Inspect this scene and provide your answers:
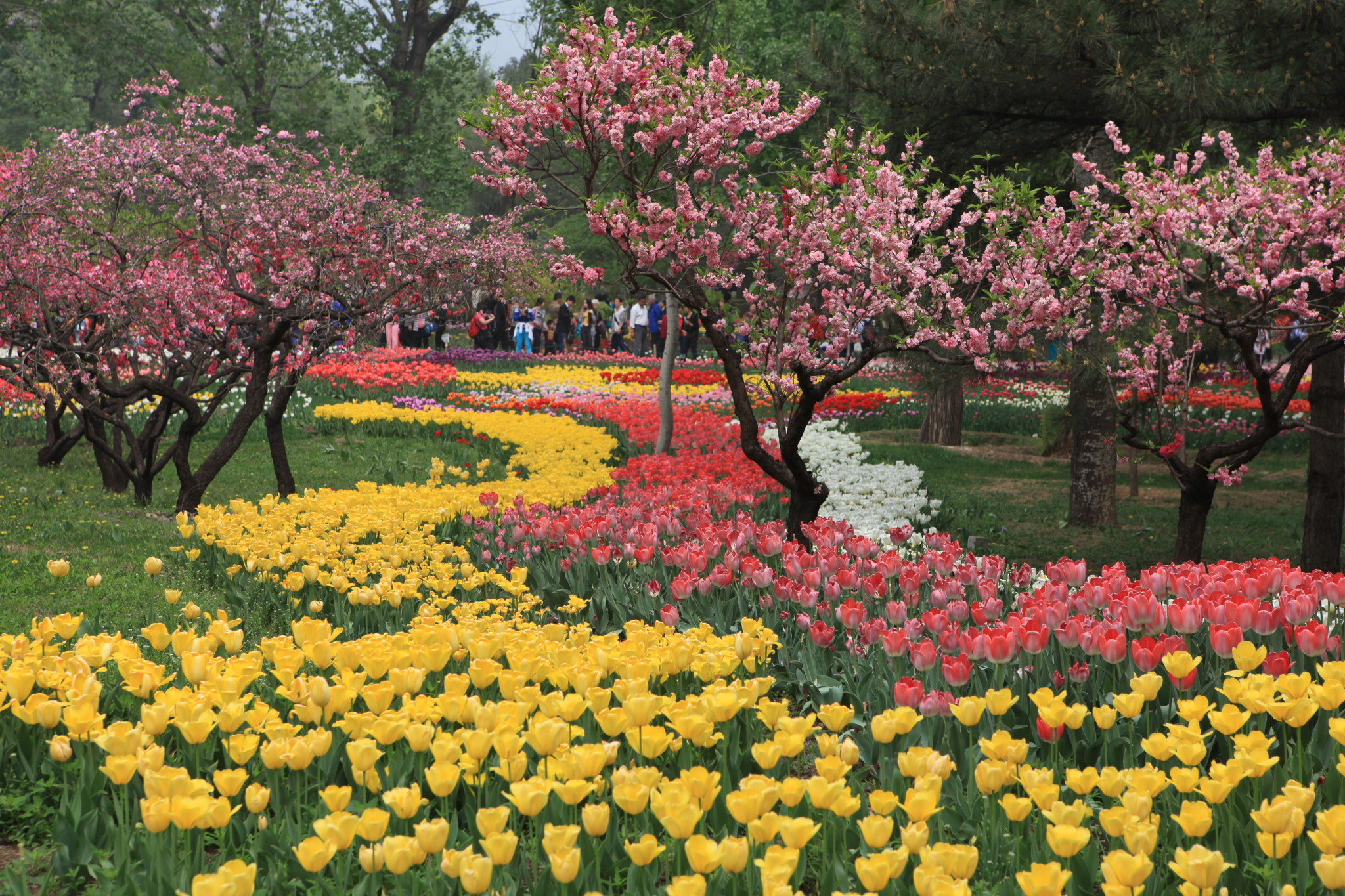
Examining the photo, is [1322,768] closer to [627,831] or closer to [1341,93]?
[627,831]

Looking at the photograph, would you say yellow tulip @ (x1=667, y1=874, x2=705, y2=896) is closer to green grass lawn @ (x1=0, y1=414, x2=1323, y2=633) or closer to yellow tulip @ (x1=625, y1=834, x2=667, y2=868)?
yellow tulip @ (x1=625, y1=834, x2=667, y2=868)

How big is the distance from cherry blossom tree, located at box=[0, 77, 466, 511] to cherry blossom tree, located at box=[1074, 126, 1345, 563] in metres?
5.93

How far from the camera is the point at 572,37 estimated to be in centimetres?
666

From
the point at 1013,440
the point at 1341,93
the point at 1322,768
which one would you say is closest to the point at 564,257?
the point at 1341,93

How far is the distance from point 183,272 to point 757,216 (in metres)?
5.21

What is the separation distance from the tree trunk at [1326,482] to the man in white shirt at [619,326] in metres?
23.4

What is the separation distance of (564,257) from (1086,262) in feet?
10.8

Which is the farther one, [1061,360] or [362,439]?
[362,439]

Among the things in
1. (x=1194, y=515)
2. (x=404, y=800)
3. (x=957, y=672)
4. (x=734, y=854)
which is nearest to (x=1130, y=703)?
(x=957, y=672)

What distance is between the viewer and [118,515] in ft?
28.2

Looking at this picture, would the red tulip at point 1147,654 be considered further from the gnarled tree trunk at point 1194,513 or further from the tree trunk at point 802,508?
the tree trunk at point 802,508

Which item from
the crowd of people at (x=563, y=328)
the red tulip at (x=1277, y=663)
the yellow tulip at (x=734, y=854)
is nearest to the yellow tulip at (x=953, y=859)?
the yellow tulip at (x=734, y=854)

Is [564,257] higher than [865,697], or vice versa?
[564,257]

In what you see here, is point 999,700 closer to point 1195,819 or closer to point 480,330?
point 1195,819
